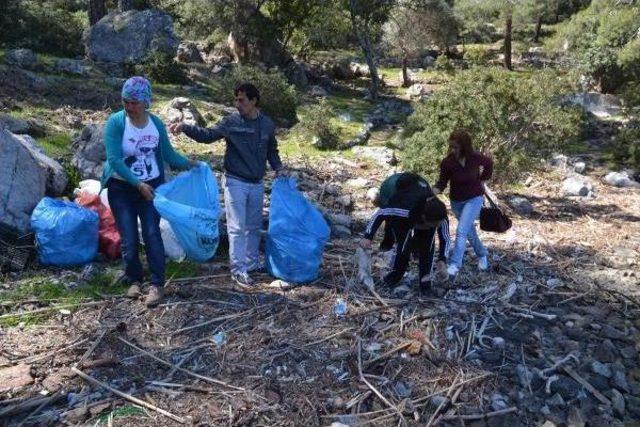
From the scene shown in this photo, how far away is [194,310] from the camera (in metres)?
4.57

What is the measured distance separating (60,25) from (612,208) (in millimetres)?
16115

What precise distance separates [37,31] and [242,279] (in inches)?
640

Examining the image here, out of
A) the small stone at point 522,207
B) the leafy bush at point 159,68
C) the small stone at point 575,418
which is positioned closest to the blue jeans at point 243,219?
the small stone at point 575,418

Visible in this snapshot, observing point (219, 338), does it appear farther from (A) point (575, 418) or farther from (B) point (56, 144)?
(B) point (56, 144)

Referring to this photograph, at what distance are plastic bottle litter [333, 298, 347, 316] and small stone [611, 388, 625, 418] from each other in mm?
1900

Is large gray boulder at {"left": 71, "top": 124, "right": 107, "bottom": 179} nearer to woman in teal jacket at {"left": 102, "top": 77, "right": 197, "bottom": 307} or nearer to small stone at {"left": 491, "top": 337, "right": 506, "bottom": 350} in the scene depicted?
woman in teal jacket at {"left": 102, "top": 77, "right": 197, "bottom": 307}

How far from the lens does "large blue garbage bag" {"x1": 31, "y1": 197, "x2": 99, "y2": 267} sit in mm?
5102

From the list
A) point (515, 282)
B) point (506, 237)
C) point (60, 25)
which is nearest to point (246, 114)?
point (515, 282)

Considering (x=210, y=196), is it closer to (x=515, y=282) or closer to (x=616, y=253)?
(x=515, y=282)

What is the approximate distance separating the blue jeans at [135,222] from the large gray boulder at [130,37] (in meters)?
12.8

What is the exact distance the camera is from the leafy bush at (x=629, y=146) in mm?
12938

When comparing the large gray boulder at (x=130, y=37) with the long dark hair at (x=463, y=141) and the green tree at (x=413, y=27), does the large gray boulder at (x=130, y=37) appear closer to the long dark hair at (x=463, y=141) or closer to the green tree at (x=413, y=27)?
the green tree at (x=413, y=27)

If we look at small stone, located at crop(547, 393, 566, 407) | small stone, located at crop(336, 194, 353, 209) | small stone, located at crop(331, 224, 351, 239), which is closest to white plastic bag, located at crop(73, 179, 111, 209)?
small stone, located at crop(331, 224, 351, 239)

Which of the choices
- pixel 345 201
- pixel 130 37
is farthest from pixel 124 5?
pixel 345 201
